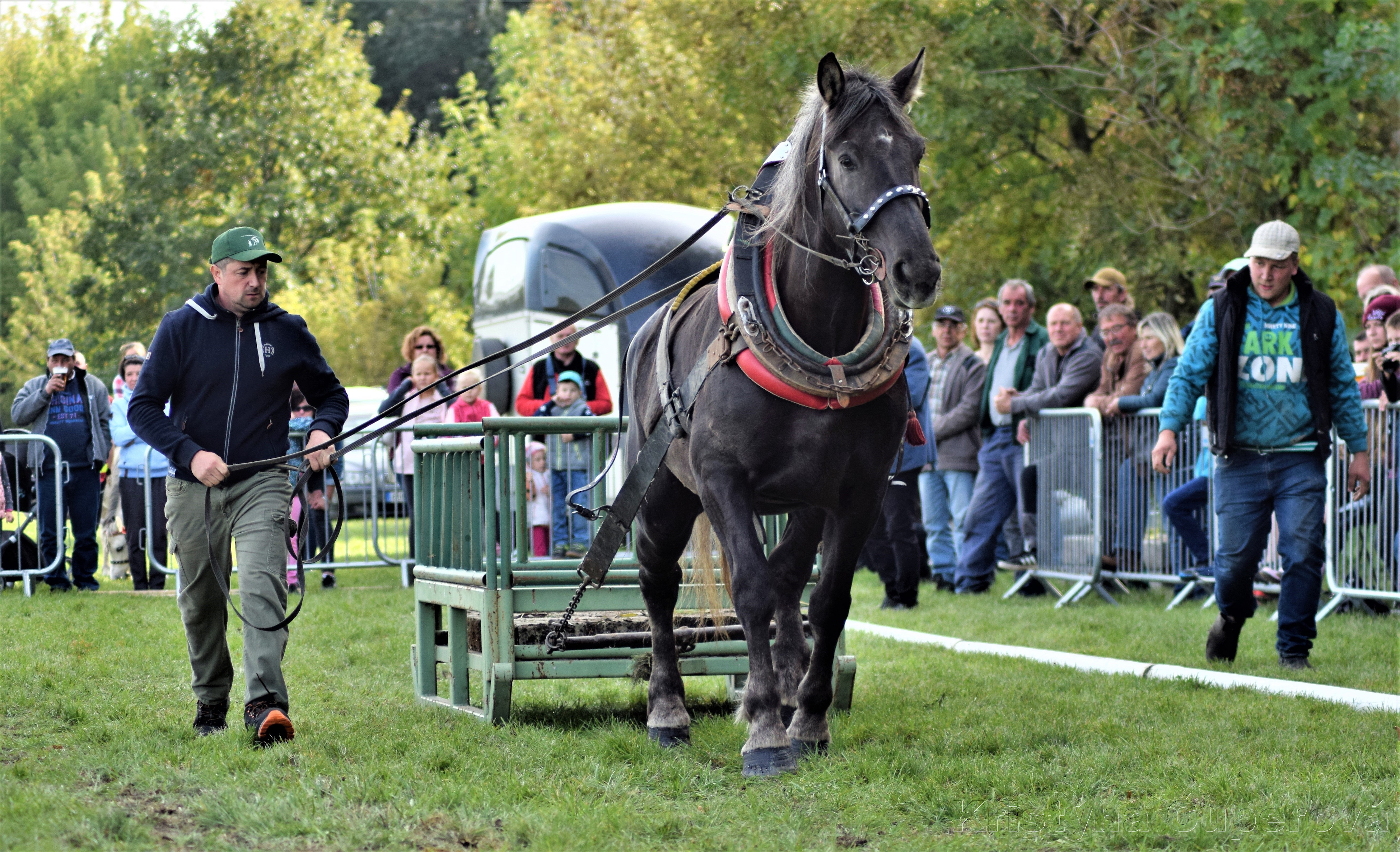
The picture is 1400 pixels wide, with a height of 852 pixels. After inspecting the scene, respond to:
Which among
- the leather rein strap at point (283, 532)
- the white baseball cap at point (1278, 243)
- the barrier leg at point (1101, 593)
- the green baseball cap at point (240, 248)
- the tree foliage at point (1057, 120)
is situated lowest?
the barrier leg at point (1101, 593)

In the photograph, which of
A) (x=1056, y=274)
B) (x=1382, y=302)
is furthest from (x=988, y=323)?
(x=1056, y=274)

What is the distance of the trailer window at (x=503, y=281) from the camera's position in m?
19.5

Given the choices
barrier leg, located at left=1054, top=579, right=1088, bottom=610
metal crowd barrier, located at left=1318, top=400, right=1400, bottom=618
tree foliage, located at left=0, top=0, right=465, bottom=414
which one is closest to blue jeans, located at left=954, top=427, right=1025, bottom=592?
barrier leg, located at left=1054, top=579, right=1088, bottom=610

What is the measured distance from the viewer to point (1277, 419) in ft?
25.0

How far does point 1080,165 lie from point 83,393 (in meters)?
13.2

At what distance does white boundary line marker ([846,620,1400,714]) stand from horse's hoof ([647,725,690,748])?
8.85 feet

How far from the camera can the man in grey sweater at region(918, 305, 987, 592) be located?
1251cm

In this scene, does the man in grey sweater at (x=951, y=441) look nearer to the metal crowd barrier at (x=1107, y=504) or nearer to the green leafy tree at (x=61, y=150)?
the metal crowd barrier at (x=1107, y=504)

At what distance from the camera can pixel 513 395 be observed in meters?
19.5

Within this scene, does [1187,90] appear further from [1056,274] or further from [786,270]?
[786,270]

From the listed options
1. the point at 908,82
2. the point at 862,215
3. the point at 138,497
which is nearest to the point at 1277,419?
the point at 908,82

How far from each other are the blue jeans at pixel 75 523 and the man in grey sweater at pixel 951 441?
7.14 metres

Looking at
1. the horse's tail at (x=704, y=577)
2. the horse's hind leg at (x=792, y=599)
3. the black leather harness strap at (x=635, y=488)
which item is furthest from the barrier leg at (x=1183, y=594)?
the black leather harness strap at (x=635, y=488)

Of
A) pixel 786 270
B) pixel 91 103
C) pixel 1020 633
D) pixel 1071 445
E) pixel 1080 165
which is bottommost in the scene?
pixel 1020 633
